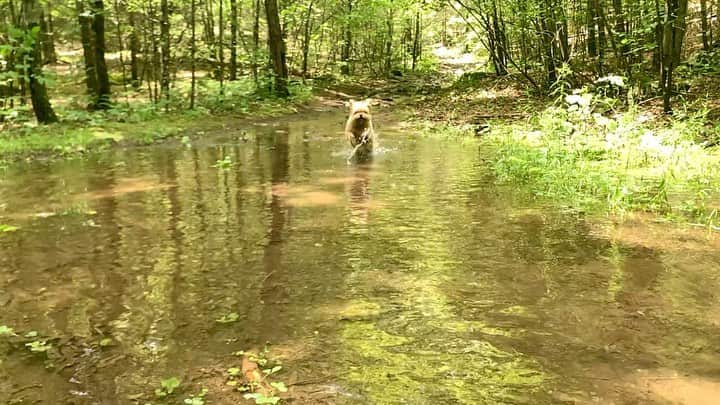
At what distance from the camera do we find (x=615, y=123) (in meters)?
9.59

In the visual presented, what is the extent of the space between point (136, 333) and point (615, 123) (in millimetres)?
8266

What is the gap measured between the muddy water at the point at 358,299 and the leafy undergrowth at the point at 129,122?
5.65 metres

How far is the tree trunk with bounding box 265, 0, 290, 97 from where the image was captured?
22469 mm

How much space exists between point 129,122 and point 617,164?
12.6m

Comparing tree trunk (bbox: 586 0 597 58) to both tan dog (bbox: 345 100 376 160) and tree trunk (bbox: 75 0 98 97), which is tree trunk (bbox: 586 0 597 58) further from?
tree trunk (bbox: 75 0 98 97)

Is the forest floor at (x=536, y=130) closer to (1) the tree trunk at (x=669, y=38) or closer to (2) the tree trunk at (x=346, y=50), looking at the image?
(1) the tree trunk at (x=669, y=38)

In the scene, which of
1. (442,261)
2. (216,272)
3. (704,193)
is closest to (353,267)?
(442,261)

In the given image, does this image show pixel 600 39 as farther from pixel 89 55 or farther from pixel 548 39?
pixel 89 55

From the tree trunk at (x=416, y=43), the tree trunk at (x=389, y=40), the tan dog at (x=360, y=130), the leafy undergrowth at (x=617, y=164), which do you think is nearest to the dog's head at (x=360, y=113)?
the tan dog at (x=360, y=130)

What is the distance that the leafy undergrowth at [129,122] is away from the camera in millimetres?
13281

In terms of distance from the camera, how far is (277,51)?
75.7 feet

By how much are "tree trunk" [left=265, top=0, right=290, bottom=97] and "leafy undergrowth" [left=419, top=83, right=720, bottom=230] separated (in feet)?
40.2

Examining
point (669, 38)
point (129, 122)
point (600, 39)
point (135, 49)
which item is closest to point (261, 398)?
point (669, 38)

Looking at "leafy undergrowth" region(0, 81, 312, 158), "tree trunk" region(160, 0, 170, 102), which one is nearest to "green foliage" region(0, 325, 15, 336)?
"leafy undergrowth" region(0, 81, 312, 158)
